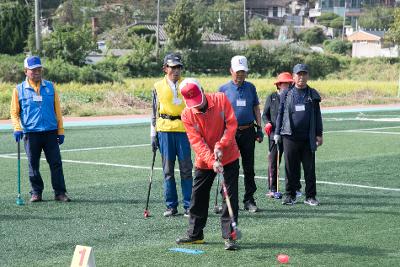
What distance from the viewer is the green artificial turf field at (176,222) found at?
8.73 metres

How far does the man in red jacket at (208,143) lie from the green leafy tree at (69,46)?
49.5m

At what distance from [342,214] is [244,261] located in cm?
311

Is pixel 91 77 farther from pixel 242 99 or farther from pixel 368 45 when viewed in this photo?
pixel 368 45

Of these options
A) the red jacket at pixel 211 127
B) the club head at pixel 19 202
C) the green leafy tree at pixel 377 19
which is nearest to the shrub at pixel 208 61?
the green leafy tree at pixel 377 19

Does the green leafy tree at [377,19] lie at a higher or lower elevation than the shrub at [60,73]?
higher

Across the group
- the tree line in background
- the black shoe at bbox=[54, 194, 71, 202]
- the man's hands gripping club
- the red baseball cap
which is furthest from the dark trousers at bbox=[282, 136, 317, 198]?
the tree line in background

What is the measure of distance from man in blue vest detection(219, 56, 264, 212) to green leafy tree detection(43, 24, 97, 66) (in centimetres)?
4744

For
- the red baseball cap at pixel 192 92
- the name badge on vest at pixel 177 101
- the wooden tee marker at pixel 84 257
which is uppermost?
the red baseball cap at pixel 192 92

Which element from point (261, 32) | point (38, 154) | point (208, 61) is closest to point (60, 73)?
point (208, 61)

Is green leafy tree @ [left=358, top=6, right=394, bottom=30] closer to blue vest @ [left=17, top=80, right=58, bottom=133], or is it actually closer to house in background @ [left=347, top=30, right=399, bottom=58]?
house in background @ [left=347, top=30, right=399, bottom=58]

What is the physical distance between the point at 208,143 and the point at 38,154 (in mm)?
4065

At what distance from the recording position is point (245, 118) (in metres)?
11.3

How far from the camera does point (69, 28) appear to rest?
64312mm

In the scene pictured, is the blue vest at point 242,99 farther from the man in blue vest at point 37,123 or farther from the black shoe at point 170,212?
the man in blue vest at point 37,123
